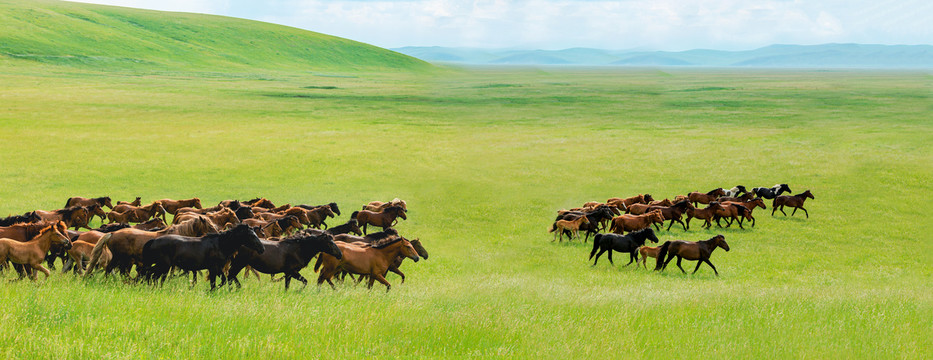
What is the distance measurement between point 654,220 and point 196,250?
14.8 meters

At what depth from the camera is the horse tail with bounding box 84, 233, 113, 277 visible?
11.7m

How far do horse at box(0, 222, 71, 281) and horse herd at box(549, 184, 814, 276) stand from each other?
12.6m

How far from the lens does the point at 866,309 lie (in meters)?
11.7

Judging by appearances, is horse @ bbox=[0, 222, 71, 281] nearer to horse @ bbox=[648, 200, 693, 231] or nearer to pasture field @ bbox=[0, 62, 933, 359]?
pasture field @ bbox=[0, 62, 933, 359]

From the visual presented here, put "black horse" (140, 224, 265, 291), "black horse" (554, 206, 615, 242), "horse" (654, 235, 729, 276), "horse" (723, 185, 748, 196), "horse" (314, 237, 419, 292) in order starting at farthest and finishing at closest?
"horse" (723, 185, 748, 196) → "black horse" (554, 206, 615, 242) → "horse" (654, 235, 729, 276) → "horse" (314, 237, 419, 292) → "black horse" (140, 224, 265, 291)

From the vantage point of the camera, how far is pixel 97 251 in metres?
11.8

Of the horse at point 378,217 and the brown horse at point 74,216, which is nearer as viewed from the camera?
the brown horse at point 74,216

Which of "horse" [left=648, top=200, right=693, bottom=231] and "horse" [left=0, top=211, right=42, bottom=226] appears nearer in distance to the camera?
"horse" [left=0, top=211, right=42, bottom=226]

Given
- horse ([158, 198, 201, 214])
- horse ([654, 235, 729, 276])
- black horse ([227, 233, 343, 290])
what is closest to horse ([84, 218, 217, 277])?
black horse ([227, 233, 343, 290])

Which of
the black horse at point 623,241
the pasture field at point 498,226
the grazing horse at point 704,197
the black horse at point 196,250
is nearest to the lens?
the pasture field at point 498,226

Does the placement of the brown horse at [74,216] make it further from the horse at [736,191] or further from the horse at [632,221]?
the horse at [736,191]

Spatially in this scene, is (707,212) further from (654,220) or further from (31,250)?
(31,250)

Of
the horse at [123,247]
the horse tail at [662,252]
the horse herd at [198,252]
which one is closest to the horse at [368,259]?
the horse herd at [198,252]

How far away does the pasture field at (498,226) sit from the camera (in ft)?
28.2
